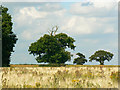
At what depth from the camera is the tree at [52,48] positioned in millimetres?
80925

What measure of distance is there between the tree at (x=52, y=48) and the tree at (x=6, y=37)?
21761 mm

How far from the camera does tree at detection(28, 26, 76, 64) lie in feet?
266

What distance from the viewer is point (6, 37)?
180 ft

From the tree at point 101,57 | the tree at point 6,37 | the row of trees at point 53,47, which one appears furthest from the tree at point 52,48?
the tree at point 6,37

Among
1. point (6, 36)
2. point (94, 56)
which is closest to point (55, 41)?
point (94, 56)

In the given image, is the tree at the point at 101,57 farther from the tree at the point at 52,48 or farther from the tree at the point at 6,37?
the tree at the point at 6,37

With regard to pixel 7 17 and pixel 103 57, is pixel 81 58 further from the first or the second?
pixel 7 17

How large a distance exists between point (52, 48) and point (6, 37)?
93.1 feet

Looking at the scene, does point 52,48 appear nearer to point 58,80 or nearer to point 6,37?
point 6,37

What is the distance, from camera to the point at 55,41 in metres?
82.2

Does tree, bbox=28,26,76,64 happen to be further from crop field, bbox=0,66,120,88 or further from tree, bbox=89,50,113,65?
crop field, bbox=0,66,120,88

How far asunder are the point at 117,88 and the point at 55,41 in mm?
70498

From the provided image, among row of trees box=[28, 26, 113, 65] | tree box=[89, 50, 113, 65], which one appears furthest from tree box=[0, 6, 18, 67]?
tree box=[89, 50, 113, 65]

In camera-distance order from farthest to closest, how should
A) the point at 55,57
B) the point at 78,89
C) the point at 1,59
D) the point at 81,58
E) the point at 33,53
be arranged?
the point at 81,58 → the point at 33,53 → the point at 55,57 → the point at 1,59 → the point at 78,89
